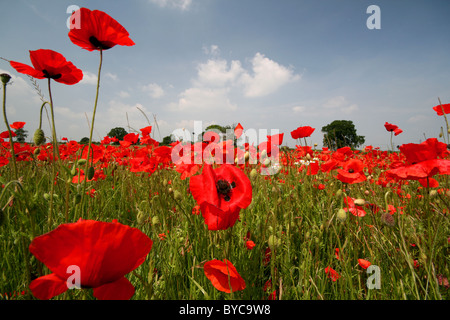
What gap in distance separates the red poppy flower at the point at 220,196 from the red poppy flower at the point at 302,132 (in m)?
1.93

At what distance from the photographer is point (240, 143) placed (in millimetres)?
1747

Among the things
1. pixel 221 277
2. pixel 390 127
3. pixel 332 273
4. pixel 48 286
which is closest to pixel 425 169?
pixel 332 273

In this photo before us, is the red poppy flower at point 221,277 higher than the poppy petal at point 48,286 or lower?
lower

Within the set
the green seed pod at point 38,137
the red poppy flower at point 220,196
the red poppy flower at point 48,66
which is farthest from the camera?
the green seed pod at point 38,137

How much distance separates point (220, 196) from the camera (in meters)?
0.86

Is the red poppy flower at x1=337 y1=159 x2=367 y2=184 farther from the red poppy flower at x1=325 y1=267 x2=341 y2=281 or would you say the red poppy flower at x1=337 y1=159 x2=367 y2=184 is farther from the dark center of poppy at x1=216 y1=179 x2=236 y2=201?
the dark center of poppy at x1=216 y1=179 x2=236 y2=201

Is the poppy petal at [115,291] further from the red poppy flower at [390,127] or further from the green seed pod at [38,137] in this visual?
the red poppy flower at [390,127]

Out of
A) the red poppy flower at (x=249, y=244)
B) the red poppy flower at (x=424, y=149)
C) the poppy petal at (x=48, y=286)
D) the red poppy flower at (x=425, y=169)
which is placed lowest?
the red poppy flower at (x=249, y=244)

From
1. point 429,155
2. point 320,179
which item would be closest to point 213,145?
point 429,155

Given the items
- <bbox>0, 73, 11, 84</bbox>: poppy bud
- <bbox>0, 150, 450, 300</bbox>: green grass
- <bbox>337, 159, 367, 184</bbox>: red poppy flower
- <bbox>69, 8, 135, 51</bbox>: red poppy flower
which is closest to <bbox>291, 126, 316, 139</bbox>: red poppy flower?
<bbox>337, 159, 367, 184</bbox>: red poppy flower

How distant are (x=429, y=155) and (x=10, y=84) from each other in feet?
7.02

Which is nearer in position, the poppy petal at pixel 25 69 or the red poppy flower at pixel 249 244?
the poppy petal at pixel 25 69

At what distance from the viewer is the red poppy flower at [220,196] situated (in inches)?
29.4

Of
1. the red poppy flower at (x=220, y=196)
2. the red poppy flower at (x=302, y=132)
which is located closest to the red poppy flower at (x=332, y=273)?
the red poppy flower at (x=220, y=196)
